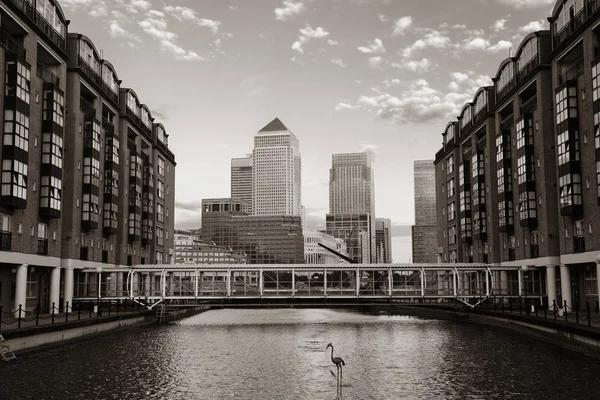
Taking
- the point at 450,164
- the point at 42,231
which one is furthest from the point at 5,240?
the point at 450,164

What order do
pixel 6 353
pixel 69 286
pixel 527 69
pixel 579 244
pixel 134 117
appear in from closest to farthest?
pixel 6 353 → pixel 579 244 → pixel 69 286 → pixel 527 69 → pixel 134 117

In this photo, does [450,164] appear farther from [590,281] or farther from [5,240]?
[5,240]

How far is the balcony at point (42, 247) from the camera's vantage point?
63188mm

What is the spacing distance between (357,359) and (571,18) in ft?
149

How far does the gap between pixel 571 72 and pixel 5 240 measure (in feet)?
189

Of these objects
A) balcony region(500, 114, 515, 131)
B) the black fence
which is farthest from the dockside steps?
balcony region(500, 114, 515, 131)

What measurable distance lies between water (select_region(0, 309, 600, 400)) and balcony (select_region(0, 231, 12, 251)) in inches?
454

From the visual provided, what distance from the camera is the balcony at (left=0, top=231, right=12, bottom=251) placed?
55.3 m

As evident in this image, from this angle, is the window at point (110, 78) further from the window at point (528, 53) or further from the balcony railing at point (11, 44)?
the window at point (528, 53)

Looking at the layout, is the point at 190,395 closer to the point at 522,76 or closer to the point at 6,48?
the point at 6,48

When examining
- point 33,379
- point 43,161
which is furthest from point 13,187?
point 33,379

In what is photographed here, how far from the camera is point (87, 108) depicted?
267 ft

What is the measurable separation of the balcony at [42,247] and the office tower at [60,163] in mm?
100

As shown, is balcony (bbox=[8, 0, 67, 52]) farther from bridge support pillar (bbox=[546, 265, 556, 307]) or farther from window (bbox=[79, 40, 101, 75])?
bridge support pillar (bbox=[546, 265, 556, 307])
